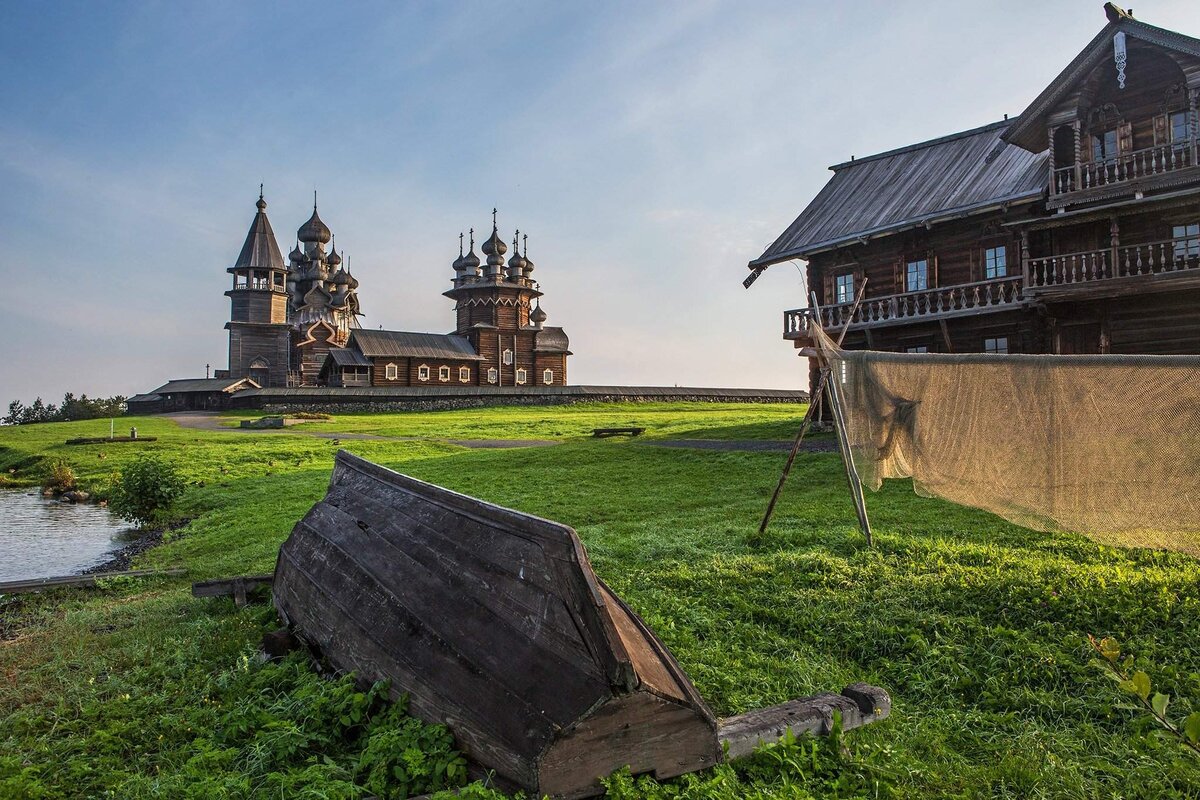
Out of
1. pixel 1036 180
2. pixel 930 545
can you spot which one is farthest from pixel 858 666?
pixel 1036 180

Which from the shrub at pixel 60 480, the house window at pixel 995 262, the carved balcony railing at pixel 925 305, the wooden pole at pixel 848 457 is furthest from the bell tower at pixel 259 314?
the wooden pole at pixel 848 457

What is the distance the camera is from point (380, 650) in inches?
172

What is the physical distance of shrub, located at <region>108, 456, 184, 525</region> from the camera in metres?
15.6

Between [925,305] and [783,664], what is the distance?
18640 mm

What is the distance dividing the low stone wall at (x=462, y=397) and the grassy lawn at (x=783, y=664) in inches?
1462

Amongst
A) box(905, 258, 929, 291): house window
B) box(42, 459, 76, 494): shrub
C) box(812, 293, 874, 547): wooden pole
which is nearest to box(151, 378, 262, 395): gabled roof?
box(42, 459, 76, 494): shrub

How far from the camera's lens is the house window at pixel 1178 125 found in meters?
A: 17.2

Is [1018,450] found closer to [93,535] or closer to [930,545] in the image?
[930,545]

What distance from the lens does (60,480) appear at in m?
21.4

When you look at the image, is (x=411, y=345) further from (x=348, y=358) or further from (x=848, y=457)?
(x=848, y=457)

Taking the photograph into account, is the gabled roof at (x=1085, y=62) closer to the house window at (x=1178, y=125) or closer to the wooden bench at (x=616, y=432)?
the house window at (x=1178, y=125)

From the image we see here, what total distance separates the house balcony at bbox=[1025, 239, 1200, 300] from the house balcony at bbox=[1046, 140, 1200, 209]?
1315 millimetres

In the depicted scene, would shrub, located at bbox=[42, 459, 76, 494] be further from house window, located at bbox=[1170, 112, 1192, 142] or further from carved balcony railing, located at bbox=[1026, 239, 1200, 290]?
house window, located at bbox=[1170, 112, 1192, 142]

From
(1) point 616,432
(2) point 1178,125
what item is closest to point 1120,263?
(2) point 1178,125
